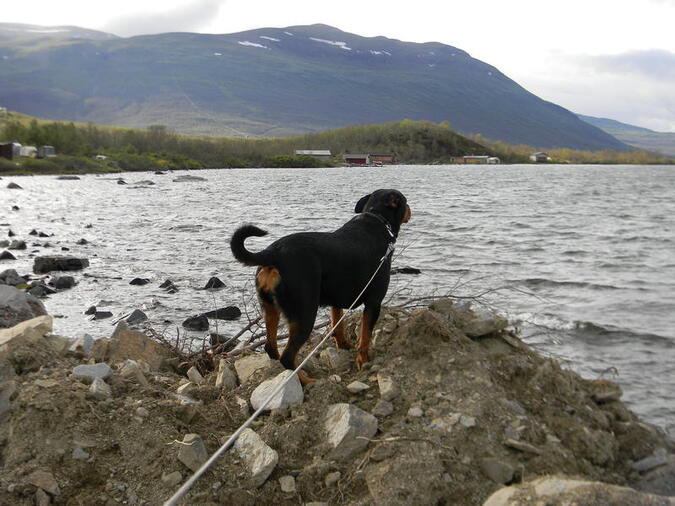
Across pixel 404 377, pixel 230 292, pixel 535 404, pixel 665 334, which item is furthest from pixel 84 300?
pixel 665 334

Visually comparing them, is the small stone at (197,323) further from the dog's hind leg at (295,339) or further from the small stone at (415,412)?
the small stone at (415,412)

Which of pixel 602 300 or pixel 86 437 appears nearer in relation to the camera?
pixel 86 437

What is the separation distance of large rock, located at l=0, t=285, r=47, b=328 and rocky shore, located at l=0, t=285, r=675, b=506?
535 centimetres

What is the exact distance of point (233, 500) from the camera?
12.1 feet

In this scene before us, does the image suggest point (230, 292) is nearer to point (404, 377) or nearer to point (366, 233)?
point (366, 233)

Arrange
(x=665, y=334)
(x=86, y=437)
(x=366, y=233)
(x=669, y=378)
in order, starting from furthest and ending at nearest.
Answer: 1. (x=665, y=334)
2. (x=669, y=378)
3. (x=366, y=233)
4. (x=86, y=437)

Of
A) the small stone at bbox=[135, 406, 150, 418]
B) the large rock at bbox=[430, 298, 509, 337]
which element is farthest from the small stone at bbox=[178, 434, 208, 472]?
the large rock at bbox=[430, 298, 509, 337]

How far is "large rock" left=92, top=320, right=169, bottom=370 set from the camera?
670 centimetres

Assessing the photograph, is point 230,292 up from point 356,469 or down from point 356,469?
down

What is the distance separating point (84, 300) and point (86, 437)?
1088 centimetres

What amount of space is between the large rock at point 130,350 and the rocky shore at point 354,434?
1256 millimetres

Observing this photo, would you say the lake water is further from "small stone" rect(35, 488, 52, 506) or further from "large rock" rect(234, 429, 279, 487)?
"small stone" rect(35, 488, 52, 506)

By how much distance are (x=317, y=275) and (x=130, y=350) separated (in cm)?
329

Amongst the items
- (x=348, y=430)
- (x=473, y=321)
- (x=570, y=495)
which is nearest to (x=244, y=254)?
(x=348, y=430)
